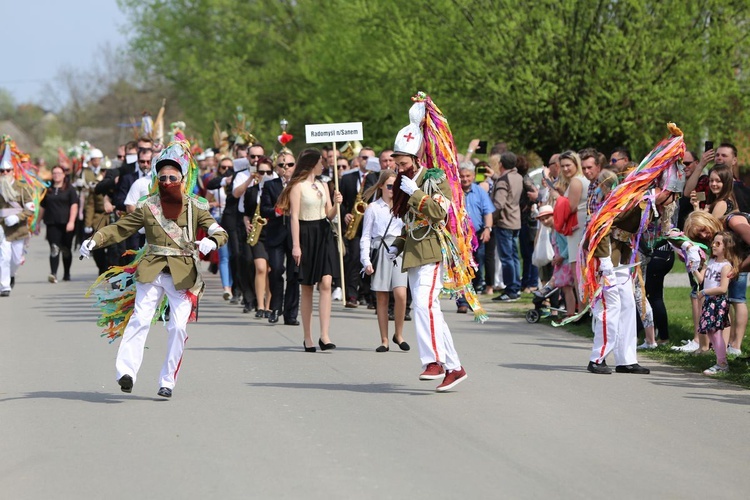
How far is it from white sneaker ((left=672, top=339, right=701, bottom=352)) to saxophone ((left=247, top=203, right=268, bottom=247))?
549 centimetres

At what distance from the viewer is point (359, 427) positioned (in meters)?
8.59

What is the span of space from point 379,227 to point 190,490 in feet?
22.8

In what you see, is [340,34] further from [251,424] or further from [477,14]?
[251,424]

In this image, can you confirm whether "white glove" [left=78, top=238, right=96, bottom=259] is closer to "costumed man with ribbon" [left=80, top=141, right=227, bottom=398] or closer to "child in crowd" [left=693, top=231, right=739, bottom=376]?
"costumed man with ribbon" [left=80, top=141, right=227, bottom=398]

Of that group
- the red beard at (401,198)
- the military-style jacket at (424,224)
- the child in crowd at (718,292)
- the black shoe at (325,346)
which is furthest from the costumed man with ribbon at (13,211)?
the child in crowd at (718,292)

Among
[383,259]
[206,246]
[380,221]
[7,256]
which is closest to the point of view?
[206,246]

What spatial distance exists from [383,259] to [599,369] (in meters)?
2.83

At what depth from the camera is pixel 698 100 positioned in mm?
26297

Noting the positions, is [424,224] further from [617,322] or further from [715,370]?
[715,370]

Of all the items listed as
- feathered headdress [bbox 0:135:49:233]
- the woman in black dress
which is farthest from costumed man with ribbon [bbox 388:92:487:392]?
the woman in black dress

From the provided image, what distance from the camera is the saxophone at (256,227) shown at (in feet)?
52.8

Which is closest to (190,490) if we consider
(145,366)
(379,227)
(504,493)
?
(504,493)

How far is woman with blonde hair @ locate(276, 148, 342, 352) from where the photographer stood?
42.9ft

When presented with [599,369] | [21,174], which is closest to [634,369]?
[599,369]
